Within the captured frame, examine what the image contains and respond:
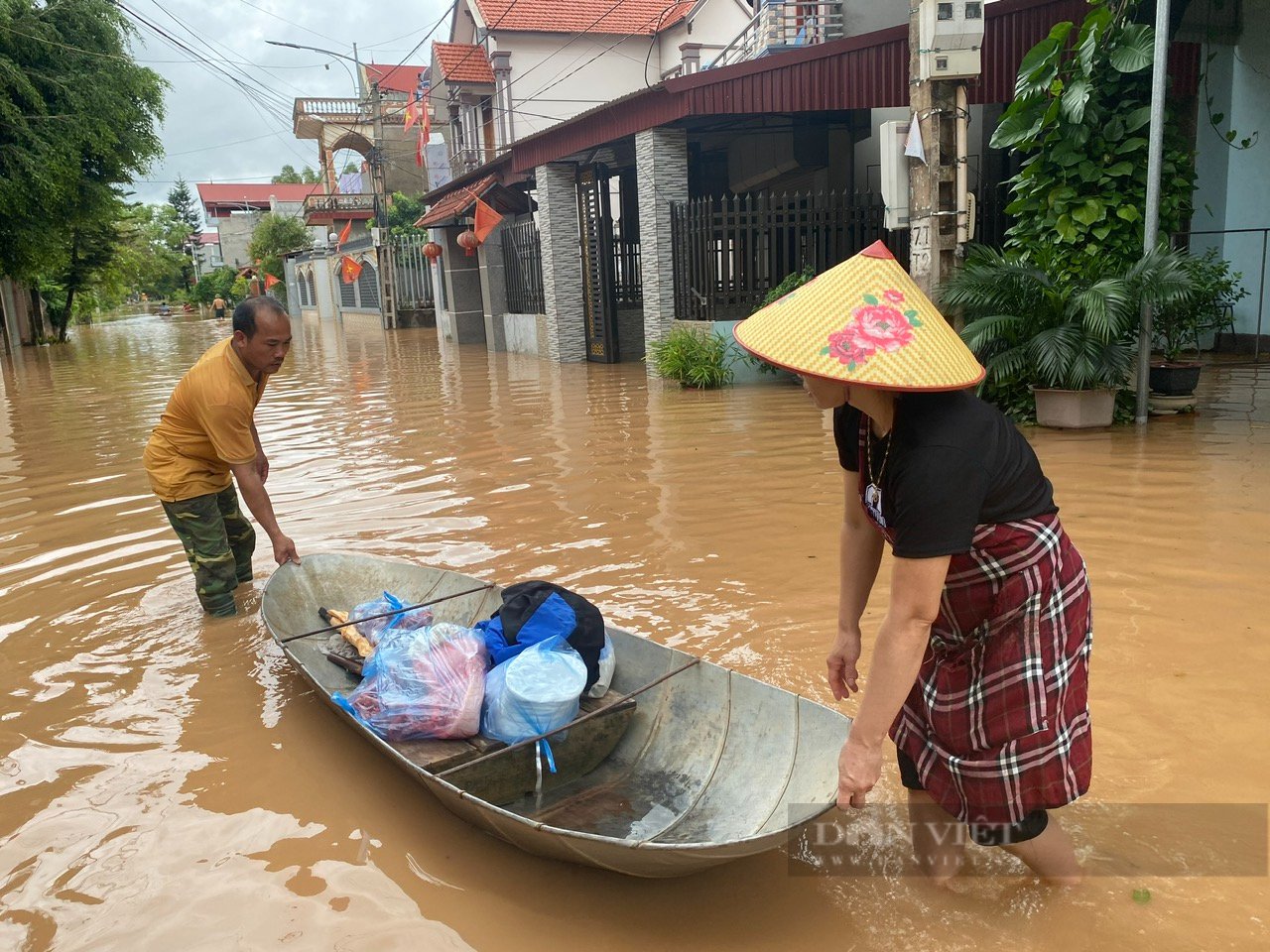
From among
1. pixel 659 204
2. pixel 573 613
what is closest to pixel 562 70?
pixel 659 204

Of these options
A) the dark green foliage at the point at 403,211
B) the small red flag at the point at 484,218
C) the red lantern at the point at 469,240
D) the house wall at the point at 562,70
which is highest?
the house wall at the point at 562,70

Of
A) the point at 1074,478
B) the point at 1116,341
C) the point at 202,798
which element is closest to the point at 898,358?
the point at 202,798

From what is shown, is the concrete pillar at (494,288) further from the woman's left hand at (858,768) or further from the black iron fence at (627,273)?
the woman's left hand at (858,768)

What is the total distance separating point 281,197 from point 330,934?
89.6m

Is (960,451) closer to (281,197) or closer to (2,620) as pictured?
(2,620)

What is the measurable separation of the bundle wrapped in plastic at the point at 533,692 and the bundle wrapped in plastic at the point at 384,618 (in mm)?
918

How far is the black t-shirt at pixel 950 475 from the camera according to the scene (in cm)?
198

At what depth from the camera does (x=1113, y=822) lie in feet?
9.84

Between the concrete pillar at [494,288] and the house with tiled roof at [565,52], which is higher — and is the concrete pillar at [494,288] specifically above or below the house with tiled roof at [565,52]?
below

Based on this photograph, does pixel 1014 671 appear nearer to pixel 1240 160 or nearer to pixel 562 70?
pixel 1240 160

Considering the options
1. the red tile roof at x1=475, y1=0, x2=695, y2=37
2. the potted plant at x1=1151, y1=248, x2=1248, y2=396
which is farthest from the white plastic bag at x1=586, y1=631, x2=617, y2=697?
the red tile roof at x1=475, y1=0, x2=695, y2=37

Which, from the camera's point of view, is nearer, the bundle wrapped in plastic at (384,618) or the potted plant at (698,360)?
the bundle wrapped in plastic at (384,618)

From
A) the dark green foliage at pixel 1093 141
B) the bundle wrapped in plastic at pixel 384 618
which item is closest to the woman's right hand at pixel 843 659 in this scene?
the bundle wrapped in plastic at pixel 384 618

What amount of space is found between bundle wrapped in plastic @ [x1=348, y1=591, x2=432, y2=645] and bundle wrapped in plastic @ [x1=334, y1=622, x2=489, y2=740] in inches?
24.6
